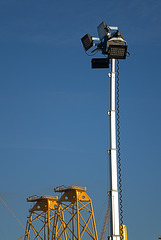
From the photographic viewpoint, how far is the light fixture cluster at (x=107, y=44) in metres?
26.9

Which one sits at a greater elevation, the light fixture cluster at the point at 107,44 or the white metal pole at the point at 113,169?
the light fixture cluster at the point at 107,44

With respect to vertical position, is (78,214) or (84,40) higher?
(84,40)

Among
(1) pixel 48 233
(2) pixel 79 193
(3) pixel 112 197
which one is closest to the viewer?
(3) pixel 112 197

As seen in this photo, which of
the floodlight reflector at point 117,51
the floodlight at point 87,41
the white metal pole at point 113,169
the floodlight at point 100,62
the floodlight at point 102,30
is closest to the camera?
the white metal pole at point 113,169

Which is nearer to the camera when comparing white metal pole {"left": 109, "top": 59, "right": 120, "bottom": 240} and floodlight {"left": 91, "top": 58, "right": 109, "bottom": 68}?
white metal pole {"left": 109, "top": 59, "right": 120, "bottom": 240}

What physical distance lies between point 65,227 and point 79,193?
1096 cm

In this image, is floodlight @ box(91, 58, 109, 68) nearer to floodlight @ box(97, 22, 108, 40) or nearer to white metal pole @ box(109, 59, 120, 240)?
white metal pole @ box(109, 59, 120, 240)

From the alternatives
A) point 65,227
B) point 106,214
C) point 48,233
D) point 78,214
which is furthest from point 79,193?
point 106,214

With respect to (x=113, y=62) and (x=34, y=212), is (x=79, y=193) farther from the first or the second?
(x=113, y=62)

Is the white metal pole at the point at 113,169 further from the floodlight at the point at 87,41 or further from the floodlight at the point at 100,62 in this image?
the floodlight at the point at 87,41

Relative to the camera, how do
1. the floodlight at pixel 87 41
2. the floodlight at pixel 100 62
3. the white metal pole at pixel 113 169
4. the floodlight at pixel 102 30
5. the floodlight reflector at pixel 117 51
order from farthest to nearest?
the floodlight at pixel 87 41, the floodlight at pixel 100 62, the floodlight at pixel 102 30, the floodlight reflector at pixel 117 51, the white metal pole at pixel 113 169

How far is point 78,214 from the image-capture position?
9875 cm

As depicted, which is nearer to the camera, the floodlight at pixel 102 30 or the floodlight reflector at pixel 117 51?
the floodlight reflector at pixel 117 51

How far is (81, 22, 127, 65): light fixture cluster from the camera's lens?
26906mm
